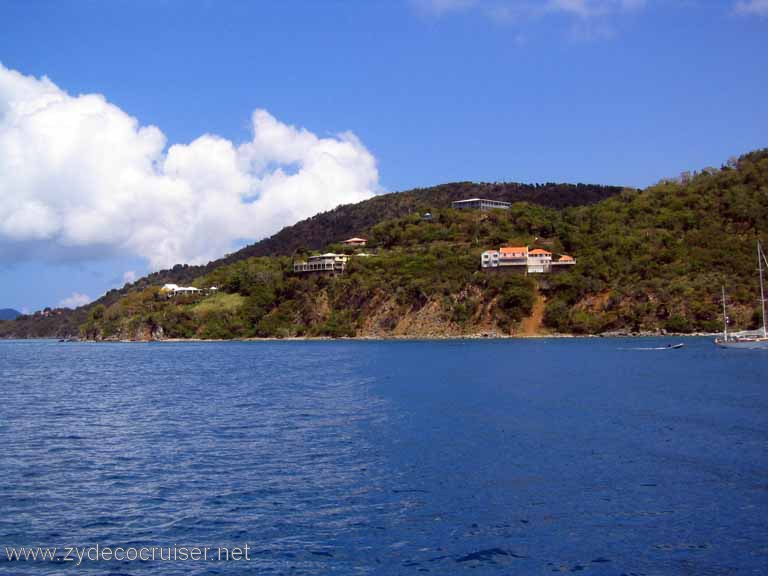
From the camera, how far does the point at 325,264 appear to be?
181250 mm

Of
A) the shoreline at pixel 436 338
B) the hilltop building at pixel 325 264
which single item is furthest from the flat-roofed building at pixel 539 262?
the hilltop building at pixel 325 264

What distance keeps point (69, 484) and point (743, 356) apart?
241ft

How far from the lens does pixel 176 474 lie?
2588 cm

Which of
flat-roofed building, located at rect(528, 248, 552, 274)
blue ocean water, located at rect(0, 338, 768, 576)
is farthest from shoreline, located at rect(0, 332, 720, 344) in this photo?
blue ocean water, located at rect(0, 338, 768, 576)

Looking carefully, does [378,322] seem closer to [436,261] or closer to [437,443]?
[436,261]

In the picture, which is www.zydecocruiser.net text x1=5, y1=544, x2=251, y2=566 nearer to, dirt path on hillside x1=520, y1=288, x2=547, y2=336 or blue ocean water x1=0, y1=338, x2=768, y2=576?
blue ocean water x1=0, y1=338, x2=768, y2=576

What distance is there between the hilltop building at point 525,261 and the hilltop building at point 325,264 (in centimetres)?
3761

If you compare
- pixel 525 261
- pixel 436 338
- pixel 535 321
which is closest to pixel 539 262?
pixel 525 261

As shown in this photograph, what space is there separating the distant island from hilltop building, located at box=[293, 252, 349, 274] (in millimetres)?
338

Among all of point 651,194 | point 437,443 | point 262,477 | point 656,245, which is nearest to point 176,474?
point 262,477

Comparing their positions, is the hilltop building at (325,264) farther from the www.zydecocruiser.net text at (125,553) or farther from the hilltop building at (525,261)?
the www.zydecocruiser.net text at (125,553)

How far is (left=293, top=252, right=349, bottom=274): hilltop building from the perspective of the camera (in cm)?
18025

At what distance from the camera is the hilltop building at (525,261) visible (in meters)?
157

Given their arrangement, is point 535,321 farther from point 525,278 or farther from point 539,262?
point 539,262
